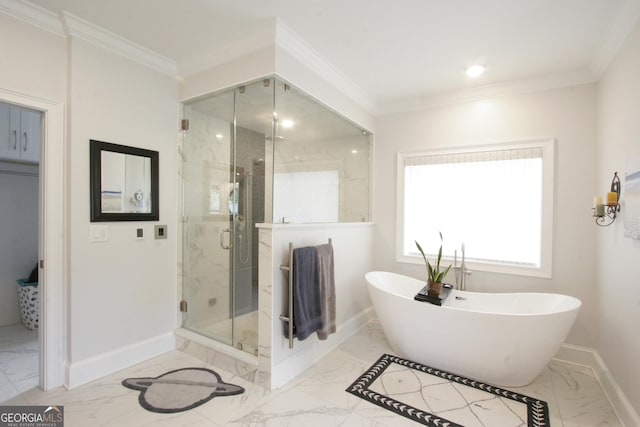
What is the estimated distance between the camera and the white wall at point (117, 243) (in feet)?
6.83

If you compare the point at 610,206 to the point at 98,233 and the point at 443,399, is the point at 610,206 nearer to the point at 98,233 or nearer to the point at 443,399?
the point at 443,399

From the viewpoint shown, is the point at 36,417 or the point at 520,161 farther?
the point at 520,161

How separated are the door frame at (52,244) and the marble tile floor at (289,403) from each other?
0.20 meters

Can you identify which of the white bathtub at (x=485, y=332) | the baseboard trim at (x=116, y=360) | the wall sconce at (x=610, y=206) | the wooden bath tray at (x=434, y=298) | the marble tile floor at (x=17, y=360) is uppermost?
the wall sconce at (x=610, y=206)

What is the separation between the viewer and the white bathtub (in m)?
1.99

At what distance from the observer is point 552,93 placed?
2.68 meters

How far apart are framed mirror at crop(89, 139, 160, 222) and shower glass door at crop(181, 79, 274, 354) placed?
316mm

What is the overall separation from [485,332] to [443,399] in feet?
1.77

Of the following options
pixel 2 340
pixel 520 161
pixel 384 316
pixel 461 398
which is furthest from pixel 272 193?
pixel 2 340

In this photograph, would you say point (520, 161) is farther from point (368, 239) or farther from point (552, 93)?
point (368, 239)

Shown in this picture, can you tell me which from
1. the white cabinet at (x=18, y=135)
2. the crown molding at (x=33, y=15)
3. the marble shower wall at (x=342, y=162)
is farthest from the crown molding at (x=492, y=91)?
the white cabinet at (x=18, y=135)

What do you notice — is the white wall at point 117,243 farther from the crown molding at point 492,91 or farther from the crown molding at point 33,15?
the crown molding at point 492,91

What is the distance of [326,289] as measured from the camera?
7.88ft

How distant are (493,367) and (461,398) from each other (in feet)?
1.08
